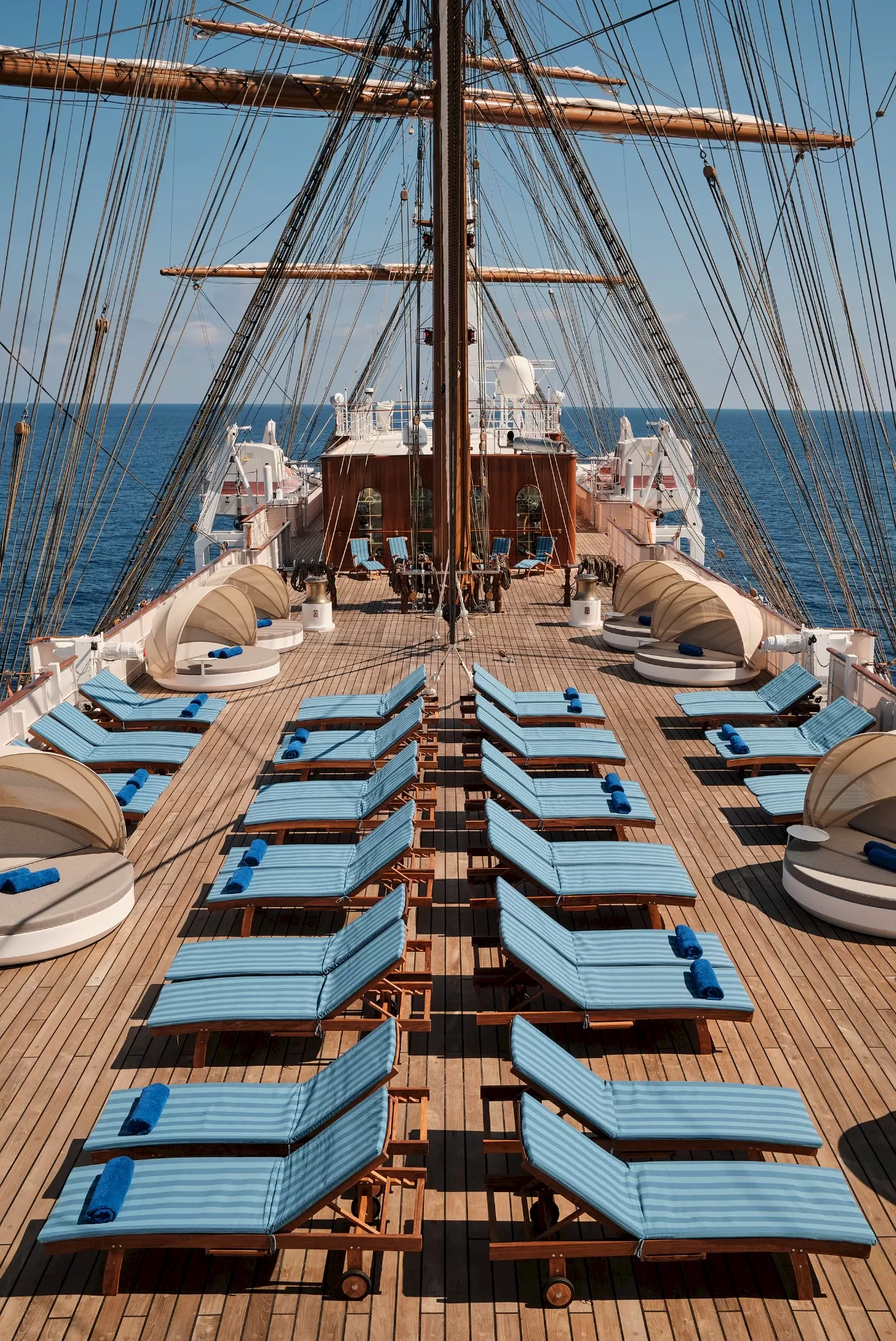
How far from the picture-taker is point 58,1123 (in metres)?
5.62

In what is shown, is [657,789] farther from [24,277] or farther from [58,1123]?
[24,277]

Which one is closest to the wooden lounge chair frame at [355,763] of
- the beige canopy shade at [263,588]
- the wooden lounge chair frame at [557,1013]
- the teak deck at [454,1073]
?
the teak deck at [454,1073]

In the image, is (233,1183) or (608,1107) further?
(608,1107)

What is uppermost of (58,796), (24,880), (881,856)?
(58,796)

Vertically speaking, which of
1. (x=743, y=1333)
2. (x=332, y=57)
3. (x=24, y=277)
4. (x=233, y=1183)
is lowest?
(x=743, y=1333)

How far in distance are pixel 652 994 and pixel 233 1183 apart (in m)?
2.51

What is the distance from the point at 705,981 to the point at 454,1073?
1.45 meters

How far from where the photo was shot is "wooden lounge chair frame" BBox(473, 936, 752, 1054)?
595cm

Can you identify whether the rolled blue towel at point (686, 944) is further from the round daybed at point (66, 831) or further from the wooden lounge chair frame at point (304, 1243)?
the round daybed at point (66, 831)

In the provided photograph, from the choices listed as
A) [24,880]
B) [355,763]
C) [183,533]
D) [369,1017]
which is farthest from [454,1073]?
[183,533]

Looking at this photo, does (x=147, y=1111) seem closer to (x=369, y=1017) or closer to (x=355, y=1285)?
(x=355, y=1285)

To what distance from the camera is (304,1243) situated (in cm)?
439

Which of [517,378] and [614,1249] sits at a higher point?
[517,378]

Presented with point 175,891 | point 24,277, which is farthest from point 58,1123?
point 24,277
